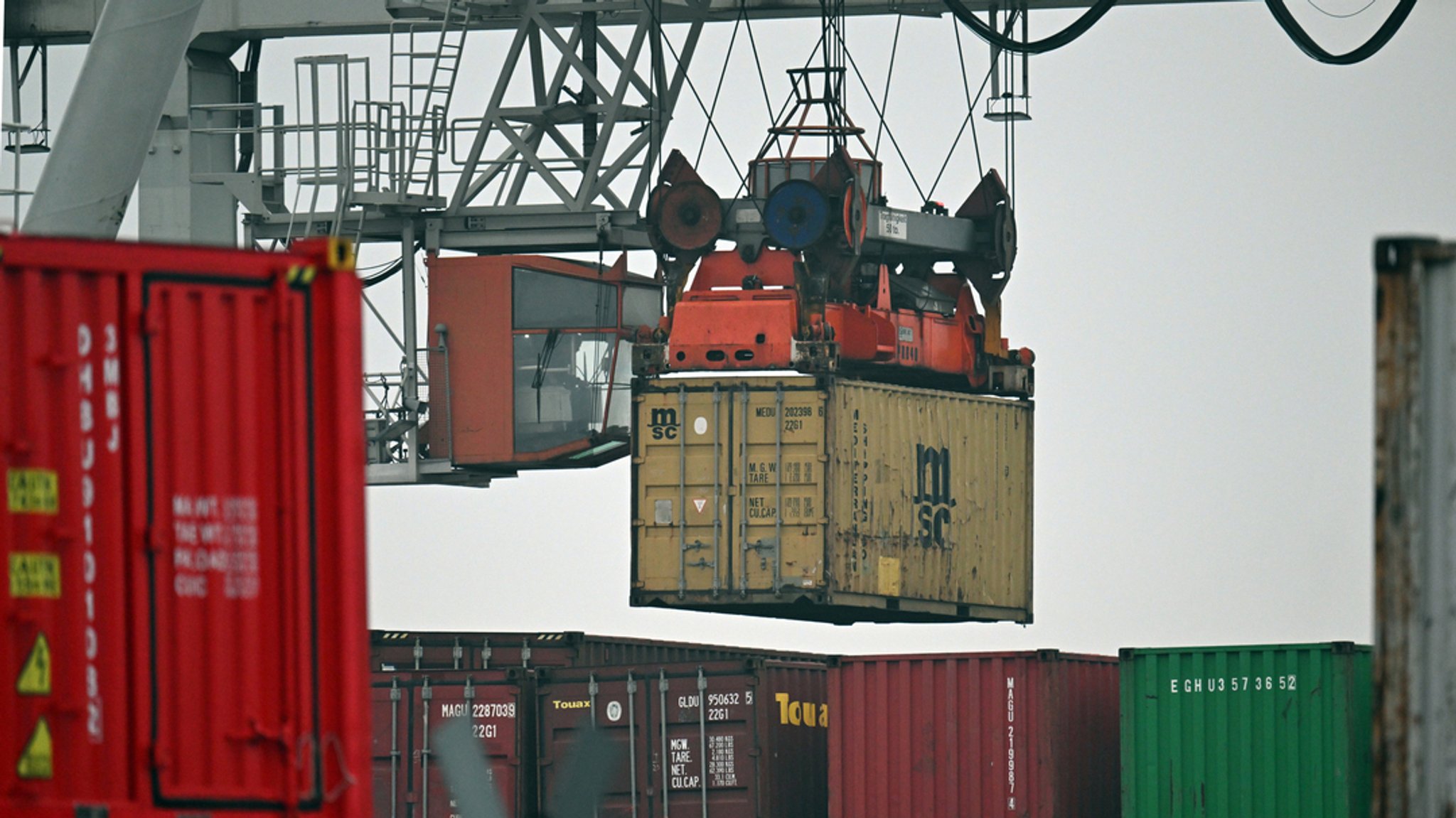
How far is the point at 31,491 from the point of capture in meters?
8.67

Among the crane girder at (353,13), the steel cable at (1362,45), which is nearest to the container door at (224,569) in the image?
the steel cable at (1362,45)

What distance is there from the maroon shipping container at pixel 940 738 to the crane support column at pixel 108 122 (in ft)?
37.4

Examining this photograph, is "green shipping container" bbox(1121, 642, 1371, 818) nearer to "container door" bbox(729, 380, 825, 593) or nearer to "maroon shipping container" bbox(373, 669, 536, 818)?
"container door" bbox(729, 380, 825, 593)

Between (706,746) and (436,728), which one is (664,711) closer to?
(706,746)

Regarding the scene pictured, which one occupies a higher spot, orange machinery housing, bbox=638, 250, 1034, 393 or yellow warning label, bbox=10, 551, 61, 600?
orange machinery housing, bbox=638, 250, 1034, 393

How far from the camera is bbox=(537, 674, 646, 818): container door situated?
2589cm

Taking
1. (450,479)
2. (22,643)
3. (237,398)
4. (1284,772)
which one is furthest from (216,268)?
(450,479)

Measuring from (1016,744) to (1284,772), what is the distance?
2812mm

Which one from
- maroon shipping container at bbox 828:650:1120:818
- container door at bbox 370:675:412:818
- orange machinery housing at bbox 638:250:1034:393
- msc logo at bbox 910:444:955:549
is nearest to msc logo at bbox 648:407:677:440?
orange machinery housing at bbox 638:250:1034:393

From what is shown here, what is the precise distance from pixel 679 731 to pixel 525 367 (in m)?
5.58

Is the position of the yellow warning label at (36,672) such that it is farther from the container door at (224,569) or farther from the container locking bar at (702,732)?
the container locking bar at (702,732)

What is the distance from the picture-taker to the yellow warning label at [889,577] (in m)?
26.4

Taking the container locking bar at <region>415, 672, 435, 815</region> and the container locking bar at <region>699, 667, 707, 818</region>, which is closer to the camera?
the container locking bar at <region>699, 667, 707, 818</region>

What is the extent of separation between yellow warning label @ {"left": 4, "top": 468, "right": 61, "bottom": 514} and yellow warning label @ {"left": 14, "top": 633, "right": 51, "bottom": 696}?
45 centimetres
